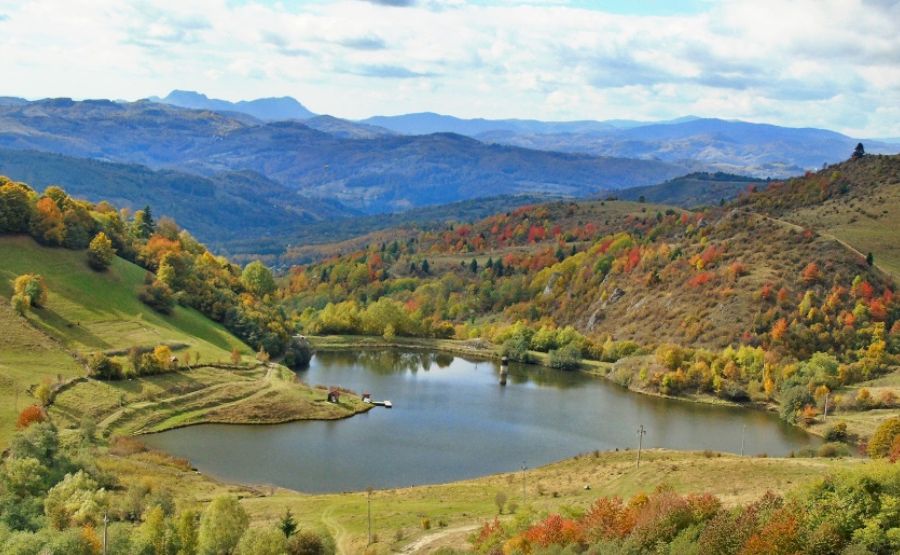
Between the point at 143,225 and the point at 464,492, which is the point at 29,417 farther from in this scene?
the point at 143,225

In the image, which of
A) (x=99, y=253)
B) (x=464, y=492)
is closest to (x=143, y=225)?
(x=99, y=253)

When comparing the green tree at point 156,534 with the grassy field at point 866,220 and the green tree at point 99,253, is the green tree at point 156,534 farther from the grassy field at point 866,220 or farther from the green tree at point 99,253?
the grassy field at point 866,220

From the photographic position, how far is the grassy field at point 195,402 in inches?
3369

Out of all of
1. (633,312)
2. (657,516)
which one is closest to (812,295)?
(633,312)

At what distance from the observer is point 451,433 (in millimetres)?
93750

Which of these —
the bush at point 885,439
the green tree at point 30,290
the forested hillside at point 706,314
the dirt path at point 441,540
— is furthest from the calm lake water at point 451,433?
the green tree at point 30,290

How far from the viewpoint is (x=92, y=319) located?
4218 inches

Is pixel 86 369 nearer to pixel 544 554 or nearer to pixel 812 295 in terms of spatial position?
pixel 544 554

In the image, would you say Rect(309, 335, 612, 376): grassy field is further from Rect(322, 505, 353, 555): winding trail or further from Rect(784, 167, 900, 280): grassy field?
Rect(322, 505, 353, 555): winding trail

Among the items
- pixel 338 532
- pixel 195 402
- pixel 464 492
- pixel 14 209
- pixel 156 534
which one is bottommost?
pixel 195 402

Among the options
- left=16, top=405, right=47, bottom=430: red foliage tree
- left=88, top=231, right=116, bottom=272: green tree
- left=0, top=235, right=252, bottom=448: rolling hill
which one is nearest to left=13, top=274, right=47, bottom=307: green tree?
left=0, top=235, right=252, bottom=448: rolling hill

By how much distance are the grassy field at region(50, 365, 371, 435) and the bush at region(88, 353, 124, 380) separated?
102 cm

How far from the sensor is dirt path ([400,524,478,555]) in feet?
171

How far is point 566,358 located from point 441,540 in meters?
94.0
